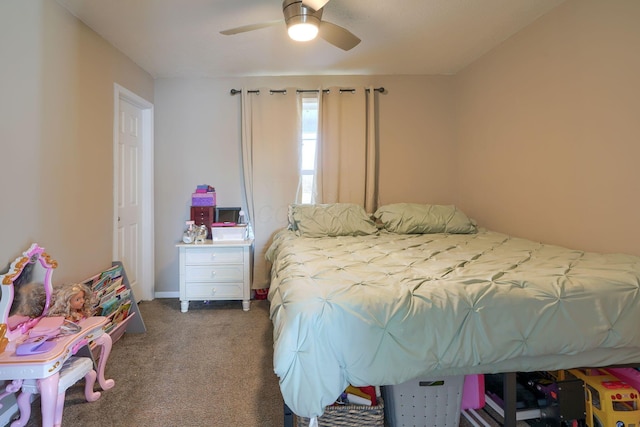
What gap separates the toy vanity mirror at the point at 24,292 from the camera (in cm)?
152

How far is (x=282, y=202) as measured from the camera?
3334mm

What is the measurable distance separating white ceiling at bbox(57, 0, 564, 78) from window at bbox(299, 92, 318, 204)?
1.22 ft

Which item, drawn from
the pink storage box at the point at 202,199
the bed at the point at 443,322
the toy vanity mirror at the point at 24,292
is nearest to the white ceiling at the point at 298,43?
the pink storage box at the point at 202,199

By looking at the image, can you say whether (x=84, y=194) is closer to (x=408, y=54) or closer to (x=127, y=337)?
(x=127, y=337)

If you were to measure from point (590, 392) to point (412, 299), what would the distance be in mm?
1000

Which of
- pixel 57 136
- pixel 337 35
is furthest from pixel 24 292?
pixel 337 35

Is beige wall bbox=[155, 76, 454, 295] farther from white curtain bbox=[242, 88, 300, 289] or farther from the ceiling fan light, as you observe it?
the ceiling fan light

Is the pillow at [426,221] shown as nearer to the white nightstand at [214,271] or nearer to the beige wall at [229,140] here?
the beige wall at [229,140]

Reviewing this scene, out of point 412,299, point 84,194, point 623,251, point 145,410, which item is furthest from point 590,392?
point 84,194

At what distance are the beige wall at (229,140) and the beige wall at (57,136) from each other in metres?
0.73

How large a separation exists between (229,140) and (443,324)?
9.23 feet

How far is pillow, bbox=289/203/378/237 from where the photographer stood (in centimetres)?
272

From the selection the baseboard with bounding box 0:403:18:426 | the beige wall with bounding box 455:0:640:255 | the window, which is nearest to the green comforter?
the beige wall with bounding box 455:0:640:255

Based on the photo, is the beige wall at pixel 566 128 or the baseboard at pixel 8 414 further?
the beige wall at pixel 566 128
